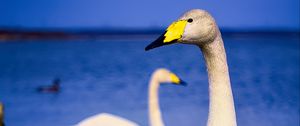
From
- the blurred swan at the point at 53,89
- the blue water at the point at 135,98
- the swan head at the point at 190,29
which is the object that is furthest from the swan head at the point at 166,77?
the blurred swan at the point at 53,89

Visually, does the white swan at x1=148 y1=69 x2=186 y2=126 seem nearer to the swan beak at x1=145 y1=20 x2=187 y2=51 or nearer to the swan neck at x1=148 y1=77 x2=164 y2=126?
the swan neck at x1=148 y1=77 x2=164 y2=126

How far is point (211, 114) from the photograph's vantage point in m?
3.22

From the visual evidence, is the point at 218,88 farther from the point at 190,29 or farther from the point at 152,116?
the point at 152,116

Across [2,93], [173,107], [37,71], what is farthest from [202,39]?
[37,71]

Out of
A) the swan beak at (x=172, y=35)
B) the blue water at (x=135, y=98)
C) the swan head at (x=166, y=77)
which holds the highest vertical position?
the swan beak at (x=172, y=35)

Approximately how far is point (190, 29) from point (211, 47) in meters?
0.19

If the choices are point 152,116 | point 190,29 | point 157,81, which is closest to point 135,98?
point 157,81

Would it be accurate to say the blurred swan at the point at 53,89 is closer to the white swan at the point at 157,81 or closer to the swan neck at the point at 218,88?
the white swan at the point at 157,81

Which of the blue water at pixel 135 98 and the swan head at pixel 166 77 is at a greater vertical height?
the swan head at pixel 166 77

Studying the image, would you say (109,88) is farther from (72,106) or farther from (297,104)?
(297,104)

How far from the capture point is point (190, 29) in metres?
3.10

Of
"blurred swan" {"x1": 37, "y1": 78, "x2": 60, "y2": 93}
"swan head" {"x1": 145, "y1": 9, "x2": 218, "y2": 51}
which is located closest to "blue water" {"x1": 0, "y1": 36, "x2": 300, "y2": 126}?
"blurred swan" {"x1": 37, "y1": 78, "x2": 60, "y2": 93}

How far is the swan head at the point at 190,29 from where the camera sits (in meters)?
3.08

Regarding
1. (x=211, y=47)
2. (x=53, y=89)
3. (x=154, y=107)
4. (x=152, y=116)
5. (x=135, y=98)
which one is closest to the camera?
(x=211, y=47)
